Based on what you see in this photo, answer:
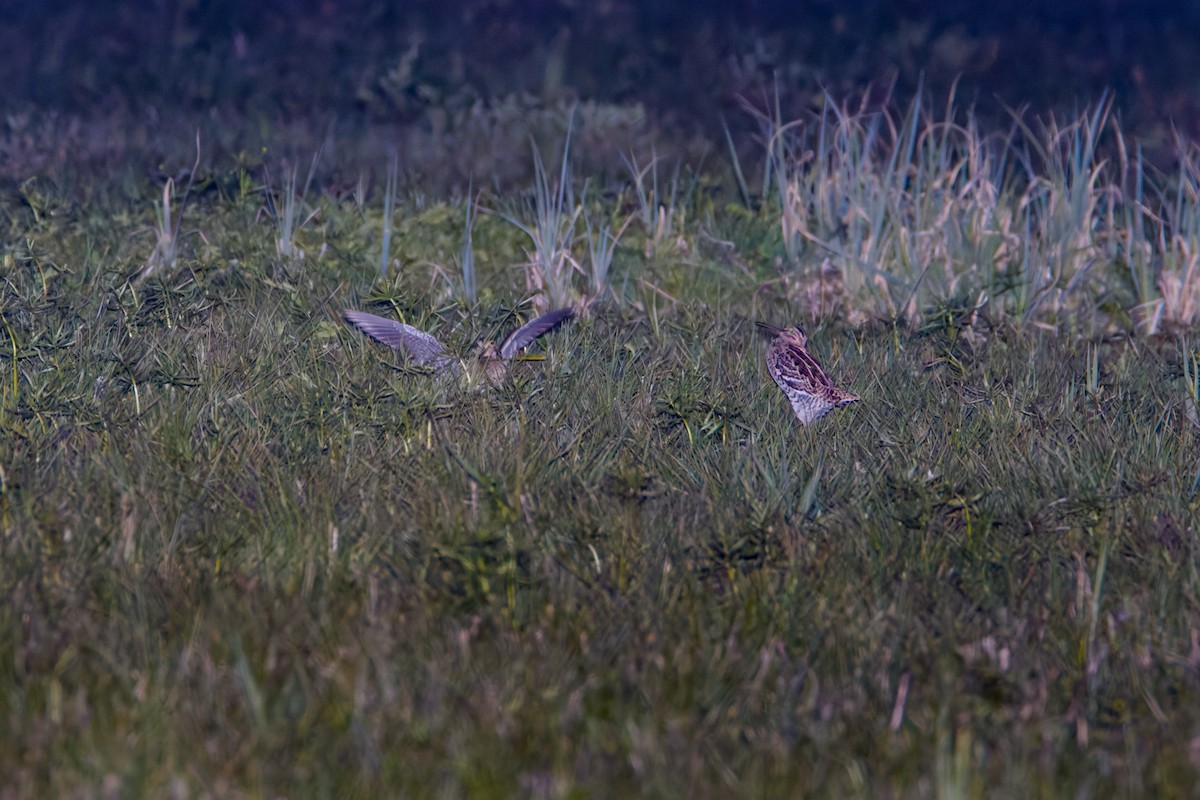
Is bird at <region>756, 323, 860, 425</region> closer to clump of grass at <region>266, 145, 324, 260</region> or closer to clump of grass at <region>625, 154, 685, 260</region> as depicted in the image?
clump of grass at <region>625, 154, 685, 260</region>

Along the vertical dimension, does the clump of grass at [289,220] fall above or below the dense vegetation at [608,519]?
below

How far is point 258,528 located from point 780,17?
7097 mm

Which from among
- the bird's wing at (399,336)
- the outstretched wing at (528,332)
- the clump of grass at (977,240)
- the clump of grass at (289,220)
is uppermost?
the clump of grass at (977,240)

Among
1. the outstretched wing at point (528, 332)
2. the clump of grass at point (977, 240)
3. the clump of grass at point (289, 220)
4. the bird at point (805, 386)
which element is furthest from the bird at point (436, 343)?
the clump of grass at point (977, 240)

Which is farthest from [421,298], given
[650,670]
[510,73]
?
[510,73]

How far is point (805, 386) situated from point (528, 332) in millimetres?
943

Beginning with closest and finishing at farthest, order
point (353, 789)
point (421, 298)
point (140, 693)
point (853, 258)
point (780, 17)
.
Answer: point (353, 789)
point (140, 693)
point (421, 298)
point (853, 258)
point (780, 17)

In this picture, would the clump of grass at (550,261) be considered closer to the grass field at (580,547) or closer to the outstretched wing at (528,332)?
the grass field at (580,547)

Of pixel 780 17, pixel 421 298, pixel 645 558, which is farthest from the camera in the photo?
pixel 780 17

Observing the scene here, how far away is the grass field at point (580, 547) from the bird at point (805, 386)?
8cm

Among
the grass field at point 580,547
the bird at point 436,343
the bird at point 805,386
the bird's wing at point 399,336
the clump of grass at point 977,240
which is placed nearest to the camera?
the grass field at point 580,547

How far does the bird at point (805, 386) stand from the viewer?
Result: 150 inches

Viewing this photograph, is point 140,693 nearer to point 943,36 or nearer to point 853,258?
point 853,258

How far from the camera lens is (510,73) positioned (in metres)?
8.89
